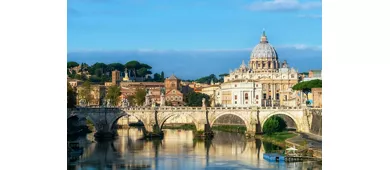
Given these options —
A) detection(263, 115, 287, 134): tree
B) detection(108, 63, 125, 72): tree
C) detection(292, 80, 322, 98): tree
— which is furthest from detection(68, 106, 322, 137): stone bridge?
detection(108, 63, 125, 72): tree

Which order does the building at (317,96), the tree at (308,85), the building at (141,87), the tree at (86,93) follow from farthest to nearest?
the building at (141,87) < the tree at (86,93) < the tree at (308,85) < the building at (317,96)

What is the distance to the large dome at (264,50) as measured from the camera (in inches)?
1663

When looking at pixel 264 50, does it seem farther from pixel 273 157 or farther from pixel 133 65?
pixel 273 157

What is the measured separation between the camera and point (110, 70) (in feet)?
144

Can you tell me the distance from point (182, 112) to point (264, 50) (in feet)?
70.0

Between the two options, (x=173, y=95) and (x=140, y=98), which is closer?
(x=140, y=98)

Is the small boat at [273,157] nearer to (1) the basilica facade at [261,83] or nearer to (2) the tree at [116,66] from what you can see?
(1) the basilica facade at [261,83]

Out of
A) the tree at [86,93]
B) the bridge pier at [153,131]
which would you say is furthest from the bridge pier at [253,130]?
the tree at [86,93]

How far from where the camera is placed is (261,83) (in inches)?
1399

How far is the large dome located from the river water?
69.2 ft

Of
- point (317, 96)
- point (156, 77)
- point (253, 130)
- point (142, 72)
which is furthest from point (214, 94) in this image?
point (253, 130)

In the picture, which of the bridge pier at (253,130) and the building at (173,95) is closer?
the bridge pier at (253,130)
